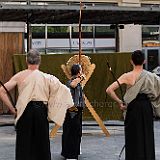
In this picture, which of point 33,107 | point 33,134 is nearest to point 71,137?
point 33,134

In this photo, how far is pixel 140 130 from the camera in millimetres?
7402

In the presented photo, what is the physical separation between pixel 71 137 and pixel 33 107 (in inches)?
92.4

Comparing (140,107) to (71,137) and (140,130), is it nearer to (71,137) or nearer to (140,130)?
(140,130)

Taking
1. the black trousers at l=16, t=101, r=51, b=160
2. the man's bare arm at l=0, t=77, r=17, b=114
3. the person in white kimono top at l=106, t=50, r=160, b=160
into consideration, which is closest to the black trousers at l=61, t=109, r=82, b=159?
the person in white kimono top at l=106, t=50, r=160, b=160

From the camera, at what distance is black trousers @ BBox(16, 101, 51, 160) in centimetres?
679

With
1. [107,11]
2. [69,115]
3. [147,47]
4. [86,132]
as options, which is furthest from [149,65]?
[69,115]

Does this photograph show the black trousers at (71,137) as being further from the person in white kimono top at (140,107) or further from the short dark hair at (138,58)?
the short dark hair at (138,58)

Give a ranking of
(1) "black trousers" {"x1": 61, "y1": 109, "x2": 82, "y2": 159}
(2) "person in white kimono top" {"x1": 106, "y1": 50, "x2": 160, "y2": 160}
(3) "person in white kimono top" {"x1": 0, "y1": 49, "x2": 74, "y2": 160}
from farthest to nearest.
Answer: (1) "black trousers" {"x1": 61, "y1": 109, "x2": 82, "y2": 159} < (2) "person in white kimono top" {"x1": 106, "y1": 50, "x2": 160, "y2": 160} < (3) "person in white kimono top" {"x1": 0, "y1": 49, "x2": 74, "y2": 160}

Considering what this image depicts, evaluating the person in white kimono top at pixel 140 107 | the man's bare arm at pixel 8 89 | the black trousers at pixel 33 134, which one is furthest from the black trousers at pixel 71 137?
the man's bare arm at pixel 8 89

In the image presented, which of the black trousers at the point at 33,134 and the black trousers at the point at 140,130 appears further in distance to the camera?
the black trousers at the point at 140,130

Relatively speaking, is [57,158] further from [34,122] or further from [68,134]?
[34,122]

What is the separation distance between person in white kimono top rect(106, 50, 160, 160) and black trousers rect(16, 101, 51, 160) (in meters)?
1.32

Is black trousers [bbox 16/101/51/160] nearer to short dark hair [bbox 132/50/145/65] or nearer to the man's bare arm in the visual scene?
the man's bare arm

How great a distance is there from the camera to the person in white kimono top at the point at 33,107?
22.2 ft
